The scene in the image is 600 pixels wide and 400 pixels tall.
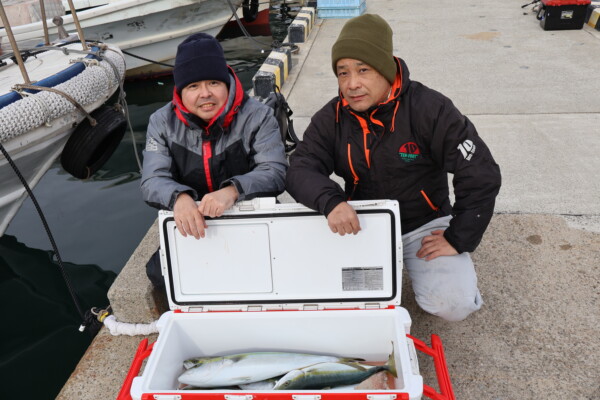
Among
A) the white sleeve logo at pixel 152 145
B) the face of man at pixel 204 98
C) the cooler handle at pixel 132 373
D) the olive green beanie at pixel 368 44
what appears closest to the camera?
the cooler handle at pixel 132 373

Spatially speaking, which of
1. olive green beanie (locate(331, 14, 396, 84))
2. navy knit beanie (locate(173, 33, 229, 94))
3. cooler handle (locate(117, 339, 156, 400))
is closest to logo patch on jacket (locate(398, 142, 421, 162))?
olive green beanie (locate(331, 14, 396, 84))

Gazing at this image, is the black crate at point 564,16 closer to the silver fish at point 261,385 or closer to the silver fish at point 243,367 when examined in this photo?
the silver fish at point 243,367

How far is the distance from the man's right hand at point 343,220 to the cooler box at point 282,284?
6 cm

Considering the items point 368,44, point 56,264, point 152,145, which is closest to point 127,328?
point 152,145

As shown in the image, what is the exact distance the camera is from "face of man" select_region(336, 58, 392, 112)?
2264 mm

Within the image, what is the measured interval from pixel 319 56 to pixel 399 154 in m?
6.13

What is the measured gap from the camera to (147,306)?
2.80 m

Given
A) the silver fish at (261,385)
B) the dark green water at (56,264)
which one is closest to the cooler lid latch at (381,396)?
the silver fish at (261,385)

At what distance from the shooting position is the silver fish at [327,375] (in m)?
1.86

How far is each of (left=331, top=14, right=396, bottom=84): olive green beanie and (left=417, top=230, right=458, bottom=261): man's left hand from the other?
31.8 inches

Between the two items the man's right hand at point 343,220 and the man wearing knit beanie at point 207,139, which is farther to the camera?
the man wearing knit beanie at point 207,139

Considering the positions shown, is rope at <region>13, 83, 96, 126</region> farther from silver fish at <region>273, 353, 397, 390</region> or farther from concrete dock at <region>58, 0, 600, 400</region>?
silver fish at <region>273, 353, 397, 390</region>

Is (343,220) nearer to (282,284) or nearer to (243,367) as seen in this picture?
(282,284)

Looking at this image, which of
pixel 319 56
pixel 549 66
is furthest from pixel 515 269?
pixel 319 56
